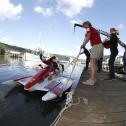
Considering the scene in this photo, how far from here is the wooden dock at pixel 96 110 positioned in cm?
524

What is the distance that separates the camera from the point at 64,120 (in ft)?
17.3

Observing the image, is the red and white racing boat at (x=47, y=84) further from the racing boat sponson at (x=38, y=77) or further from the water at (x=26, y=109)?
the water at (x=26, y=109)

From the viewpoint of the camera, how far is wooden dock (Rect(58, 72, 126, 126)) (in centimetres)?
524

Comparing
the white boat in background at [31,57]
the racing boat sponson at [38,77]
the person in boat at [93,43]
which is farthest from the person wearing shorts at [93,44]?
the white boat in background at [31,57]

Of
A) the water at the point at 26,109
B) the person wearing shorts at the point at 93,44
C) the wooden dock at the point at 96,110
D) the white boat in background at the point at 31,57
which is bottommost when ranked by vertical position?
the white boat in background at the point at 31,57

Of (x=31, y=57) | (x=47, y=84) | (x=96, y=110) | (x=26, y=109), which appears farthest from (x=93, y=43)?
(x=31, y=57)

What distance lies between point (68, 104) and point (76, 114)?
2.45 ft

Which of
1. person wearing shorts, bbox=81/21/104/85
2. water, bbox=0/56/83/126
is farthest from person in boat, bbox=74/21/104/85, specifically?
water, bbox=0/56/83/126

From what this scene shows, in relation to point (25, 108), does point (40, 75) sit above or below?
above

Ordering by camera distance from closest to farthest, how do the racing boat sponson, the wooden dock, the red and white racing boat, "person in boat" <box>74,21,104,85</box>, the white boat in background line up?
1. the wooden dock
2. "person in boat" <box>74,21,104,85</box>
3. the red and white racing boat
4. the racing boat sponson
5. the white boat in background

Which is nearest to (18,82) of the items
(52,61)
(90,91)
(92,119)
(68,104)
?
(52,61)

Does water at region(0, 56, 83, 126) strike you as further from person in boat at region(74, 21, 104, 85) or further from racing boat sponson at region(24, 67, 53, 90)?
person in boat at region(74, 21, 104, 85)

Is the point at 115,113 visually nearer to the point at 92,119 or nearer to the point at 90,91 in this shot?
the point at 92,119

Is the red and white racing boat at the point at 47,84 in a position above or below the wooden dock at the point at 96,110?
below
